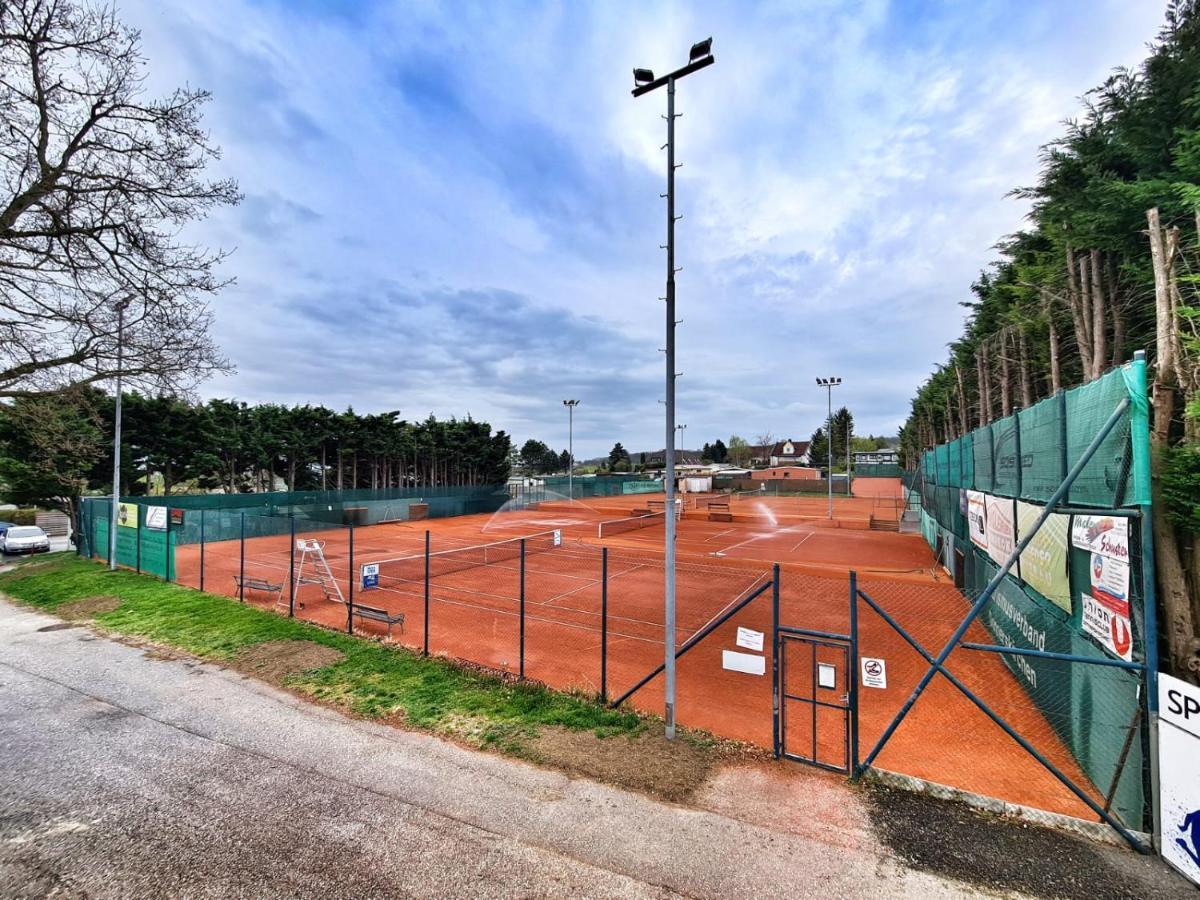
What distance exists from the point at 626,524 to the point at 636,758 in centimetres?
2814

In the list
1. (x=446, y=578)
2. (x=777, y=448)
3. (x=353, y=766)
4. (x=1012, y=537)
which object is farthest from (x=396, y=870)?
(x=777, y=448)

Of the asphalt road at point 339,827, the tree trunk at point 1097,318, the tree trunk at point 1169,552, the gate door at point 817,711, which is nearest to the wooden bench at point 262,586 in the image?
the asphalt road at point 339,827

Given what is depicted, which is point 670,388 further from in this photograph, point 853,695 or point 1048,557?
point 1048,557

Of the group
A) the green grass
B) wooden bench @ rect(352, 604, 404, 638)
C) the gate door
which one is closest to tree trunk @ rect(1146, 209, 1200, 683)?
the gate door

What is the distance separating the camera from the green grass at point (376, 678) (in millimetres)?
7176

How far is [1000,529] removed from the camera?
9344mm

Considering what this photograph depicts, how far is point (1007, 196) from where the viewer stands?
20.6 meters

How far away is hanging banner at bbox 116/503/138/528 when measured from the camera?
1844 centimetres

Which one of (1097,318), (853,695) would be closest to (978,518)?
(853,695)

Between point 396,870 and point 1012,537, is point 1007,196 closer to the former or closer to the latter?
point 1012,537

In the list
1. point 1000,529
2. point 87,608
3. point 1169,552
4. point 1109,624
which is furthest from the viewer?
point 87,608

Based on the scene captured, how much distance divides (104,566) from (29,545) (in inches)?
542

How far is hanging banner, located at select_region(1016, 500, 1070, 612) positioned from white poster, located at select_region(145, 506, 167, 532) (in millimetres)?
22571

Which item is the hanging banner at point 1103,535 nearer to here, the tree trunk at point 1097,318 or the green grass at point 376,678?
the green grass at point 376,678
